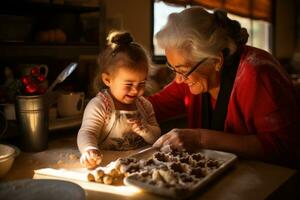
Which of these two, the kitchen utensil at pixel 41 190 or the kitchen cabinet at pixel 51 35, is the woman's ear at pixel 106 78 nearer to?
the kitchen cabinet at pixel 51 35

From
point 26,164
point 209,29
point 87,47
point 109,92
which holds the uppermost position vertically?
point 209,29

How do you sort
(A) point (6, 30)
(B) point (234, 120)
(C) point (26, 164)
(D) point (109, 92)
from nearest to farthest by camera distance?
(C) point (26, 164)
(B) point (234, 120)
(D) point (109, 92)
(A) point (6, 30)

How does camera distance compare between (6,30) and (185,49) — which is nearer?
(185,49)

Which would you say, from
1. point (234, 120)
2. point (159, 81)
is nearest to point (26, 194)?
point (234, 120)

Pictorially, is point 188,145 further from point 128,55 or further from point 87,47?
point 87,47

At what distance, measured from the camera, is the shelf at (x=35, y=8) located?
1.66 metres

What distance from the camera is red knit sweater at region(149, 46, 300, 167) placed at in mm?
1242

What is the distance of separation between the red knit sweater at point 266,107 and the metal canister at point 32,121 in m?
0.68

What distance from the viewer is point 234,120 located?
53.7 inches

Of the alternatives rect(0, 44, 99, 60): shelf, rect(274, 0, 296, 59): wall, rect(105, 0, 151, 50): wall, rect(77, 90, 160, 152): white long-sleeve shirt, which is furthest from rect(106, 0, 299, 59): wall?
rect(274, 0, 296, 59): wall

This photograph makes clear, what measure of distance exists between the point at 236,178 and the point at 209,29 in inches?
23.9

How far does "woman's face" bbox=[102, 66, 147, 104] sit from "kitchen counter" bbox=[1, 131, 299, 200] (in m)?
0.22

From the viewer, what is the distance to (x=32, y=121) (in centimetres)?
129

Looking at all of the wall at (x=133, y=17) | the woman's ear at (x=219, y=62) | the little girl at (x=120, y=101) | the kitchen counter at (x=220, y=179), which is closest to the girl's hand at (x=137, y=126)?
the little girl at (x=120, y=101)
